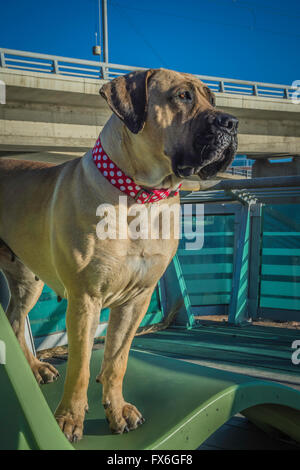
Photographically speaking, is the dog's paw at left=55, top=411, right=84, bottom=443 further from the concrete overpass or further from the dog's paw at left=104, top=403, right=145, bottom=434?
the concrete overpass

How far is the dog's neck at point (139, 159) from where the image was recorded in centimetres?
184

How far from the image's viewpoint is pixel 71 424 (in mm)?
1860

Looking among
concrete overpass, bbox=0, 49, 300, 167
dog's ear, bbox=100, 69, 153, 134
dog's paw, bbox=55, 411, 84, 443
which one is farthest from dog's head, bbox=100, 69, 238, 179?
concrete overpass, bbox=0, 49, 300, 167

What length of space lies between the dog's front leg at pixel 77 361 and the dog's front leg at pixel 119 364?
20 cm

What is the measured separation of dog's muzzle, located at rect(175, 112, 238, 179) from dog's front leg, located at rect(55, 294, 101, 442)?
649 mm

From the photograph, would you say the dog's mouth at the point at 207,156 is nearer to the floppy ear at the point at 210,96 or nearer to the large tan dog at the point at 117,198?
the large tan dog at the point at 117,198

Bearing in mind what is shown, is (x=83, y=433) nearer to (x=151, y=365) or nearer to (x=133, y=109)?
(x=151, y=365)

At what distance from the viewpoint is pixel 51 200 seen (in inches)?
80.4

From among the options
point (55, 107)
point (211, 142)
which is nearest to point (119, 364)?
point (211, 142)

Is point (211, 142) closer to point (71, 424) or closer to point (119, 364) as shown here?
point (119, 364)

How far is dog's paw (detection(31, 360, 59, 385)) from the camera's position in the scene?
269 centimetres

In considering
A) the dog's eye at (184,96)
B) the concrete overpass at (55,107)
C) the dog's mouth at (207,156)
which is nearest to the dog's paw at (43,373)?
the dog's mouth at (207,156)

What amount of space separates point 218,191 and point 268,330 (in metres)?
1.89

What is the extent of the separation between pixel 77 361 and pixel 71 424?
9.7 inches
